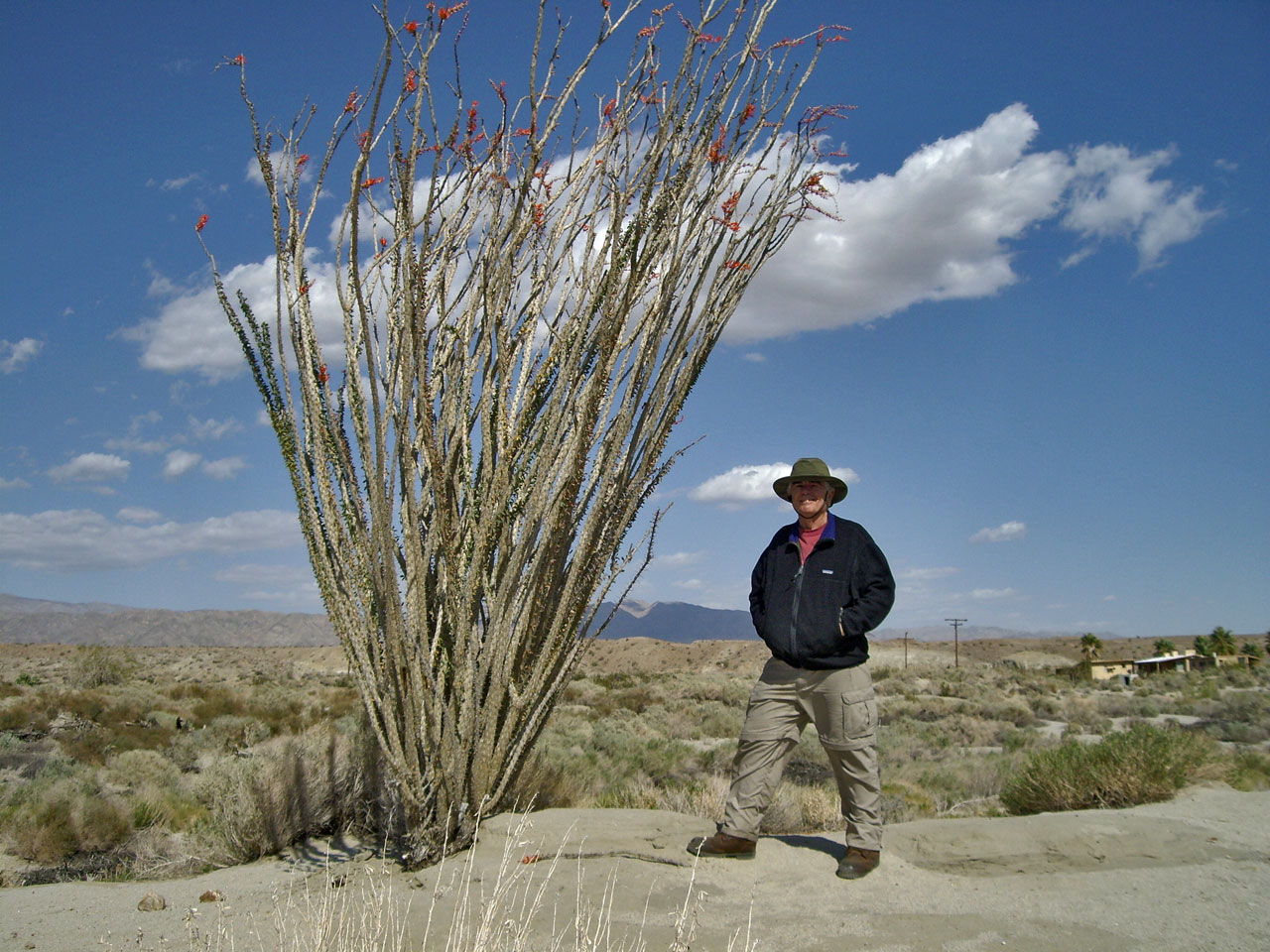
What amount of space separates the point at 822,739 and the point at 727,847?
0.66m

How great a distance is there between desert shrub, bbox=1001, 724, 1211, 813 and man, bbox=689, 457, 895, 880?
3353 millimetres

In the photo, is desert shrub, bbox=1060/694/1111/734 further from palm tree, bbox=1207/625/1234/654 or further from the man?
palm tree, bbox=1207/625/1234/654

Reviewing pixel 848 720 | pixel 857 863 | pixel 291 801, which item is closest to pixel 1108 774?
pixel 857 863

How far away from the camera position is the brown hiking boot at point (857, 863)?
3.80 meters

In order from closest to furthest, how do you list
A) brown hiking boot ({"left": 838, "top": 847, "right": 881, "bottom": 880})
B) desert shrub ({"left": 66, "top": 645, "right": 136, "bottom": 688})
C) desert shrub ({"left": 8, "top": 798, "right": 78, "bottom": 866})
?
brown hiking boot ({"left": 838, "top": 847, "right": 881, "bottom": 880})
desert shrub ({"left": 8, "top": 798, "right": 78, "bottom": 866})
desert shrub ({"left": 66, "top": 645, "right": 136, "bottom": 688})

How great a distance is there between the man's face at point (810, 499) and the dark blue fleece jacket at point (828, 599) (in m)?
0.10

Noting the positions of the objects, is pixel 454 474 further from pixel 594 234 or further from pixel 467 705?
pixel 594 234

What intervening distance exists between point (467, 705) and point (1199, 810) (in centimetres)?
477

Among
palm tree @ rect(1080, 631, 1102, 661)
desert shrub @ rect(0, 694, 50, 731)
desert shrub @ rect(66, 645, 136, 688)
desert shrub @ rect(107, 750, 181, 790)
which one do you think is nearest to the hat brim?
desert shrub @ rect(107, 750, 181, 790)

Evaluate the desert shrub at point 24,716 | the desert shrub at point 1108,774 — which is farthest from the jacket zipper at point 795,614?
the desert shrub at point 24,716

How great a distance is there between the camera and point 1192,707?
1800cm

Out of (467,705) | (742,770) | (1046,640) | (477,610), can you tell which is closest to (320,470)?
(477,610)

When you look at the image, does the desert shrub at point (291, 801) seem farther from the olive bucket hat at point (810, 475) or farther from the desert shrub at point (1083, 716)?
the desert shrub at point (1083, 716)

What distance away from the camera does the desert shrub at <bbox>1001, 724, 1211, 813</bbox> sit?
614 cm
